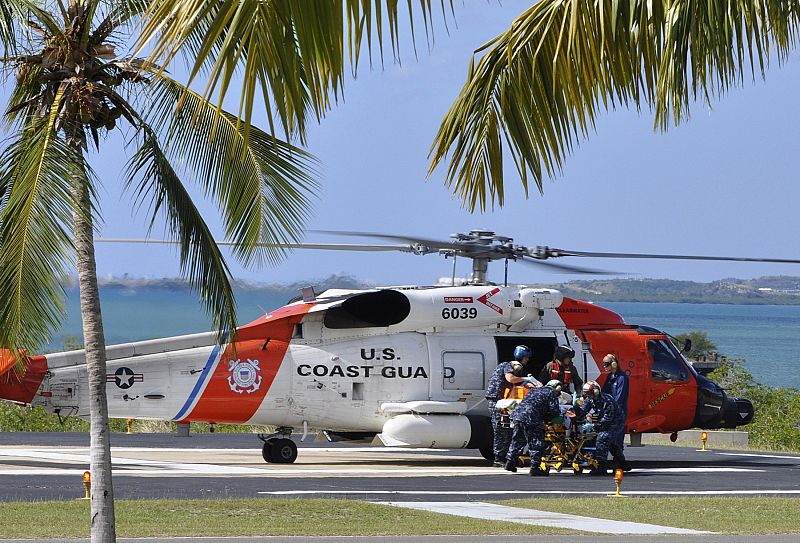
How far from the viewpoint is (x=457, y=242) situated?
17984mm

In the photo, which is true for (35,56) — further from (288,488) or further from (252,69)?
(288,488)

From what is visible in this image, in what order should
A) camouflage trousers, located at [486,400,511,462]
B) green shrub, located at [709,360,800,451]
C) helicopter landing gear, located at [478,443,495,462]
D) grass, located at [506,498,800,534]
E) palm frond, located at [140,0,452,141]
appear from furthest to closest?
green shrub, located at [709,360,800,451]
helicopter landing gear, located at [478,443,495,462]
camouflage trousers, located at [486,400,511,462]
grass, located at [506,498,800,534]
palm frond, located at [140,0,452,141]

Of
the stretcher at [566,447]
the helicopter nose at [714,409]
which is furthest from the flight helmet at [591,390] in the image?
the helicopter nose at [714,409]

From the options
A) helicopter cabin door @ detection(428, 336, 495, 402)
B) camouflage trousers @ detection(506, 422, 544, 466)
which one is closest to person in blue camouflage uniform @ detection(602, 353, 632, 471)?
camouflage trousers @ detection(506, 422, 544, 466)

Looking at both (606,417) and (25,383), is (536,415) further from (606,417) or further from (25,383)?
(25,383)

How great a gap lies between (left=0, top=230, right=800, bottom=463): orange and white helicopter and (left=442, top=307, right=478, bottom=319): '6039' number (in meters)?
0.02

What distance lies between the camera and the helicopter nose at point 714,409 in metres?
20.7

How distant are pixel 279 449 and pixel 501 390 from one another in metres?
3.77

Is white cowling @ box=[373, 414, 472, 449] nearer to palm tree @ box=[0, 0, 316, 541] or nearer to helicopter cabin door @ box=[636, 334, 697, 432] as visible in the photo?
helicopter cabin door @ box=[636, 334, 697, 432]

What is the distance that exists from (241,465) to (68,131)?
36.5 ft

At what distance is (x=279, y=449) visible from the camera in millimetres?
19031

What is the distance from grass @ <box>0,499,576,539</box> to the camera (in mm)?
11039

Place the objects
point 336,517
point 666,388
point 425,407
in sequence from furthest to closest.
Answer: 1. point 666,388
2. point 425,407
3. point 336,517

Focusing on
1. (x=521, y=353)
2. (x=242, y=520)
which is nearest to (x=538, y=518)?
(x=242, y=520)
